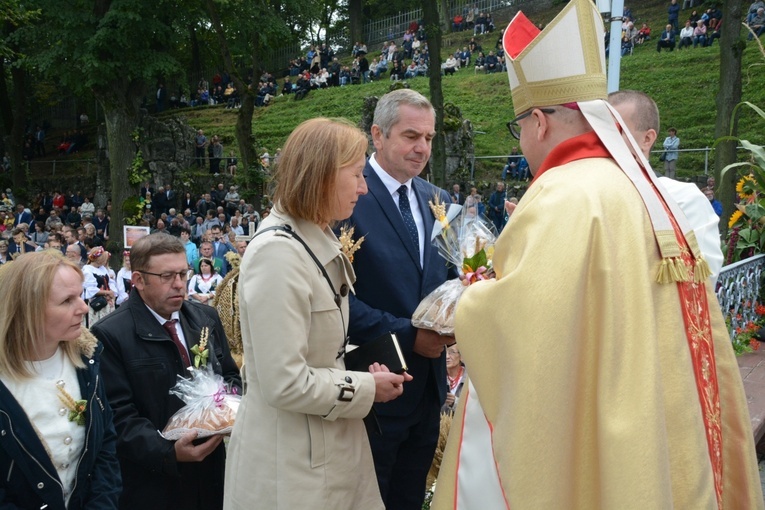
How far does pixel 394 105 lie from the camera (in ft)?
10.8

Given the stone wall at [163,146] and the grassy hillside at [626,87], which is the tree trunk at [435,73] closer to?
the grassy hillside at [626,87]

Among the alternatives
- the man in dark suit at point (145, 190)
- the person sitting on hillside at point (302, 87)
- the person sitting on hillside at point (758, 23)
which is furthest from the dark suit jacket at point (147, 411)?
the person sitting on hillside at point (302, 87)

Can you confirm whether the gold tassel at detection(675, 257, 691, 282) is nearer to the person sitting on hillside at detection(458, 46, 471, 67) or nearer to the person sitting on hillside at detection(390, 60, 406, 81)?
the person sitting on hillside at detection(390, 60, 406, 81)

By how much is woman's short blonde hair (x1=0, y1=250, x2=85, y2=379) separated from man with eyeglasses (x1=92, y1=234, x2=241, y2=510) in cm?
48

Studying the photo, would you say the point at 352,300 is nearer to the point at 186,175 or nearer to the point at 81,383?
the point at 81,383

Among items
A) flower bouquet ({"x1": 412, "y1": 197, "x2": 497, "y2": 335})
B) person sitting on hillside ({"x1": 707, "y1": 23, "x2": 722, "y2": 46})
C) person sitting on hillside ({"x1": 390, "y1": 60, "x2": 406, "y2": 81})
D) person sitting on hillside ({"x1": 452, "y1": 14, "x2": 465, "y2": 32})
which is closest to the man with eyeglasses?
flower bouquet ({"x1": 412, "y1": 197, "x2": 497, "y2": 335})

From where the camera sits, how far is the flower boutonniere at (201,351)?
3.08 m

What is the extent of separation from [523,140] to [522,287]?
635mm

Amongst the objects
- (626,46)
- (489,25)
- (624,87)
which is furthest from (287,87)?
(624,87)

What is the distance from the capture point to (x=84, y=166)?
30.5 metres

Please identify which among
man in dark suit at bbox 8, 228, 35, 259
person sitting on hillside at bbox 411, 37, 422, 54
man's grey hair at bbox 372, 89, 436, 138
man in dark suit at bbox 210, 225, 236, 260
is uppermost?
person sitting on hillside at bbox 411, 37, 422, 54

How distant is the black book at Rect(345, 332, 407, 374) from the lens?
254 cm

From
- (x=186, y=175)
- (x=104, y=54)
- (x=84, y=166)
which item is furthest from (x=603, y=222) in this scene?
(x=84, y=166)

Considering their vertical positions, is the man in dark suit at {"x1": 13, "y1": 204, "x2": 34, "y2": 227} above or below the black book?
below
